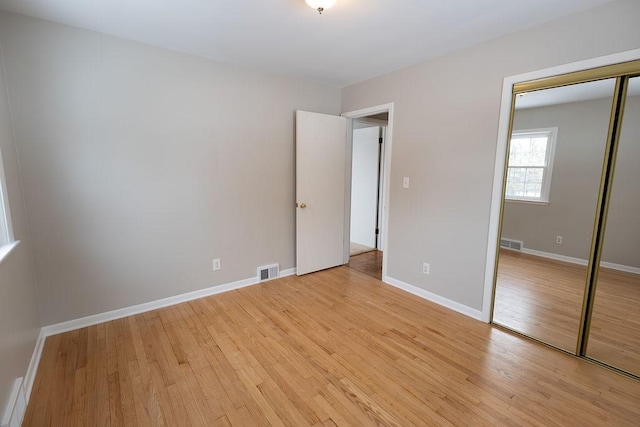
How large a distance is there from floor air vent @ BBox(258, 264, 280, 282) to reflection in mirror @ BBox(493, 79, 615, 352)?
2436mm

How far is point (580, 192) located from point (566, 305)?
933 mm

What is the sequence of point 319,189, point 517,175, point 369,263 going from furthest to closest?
point 369,263, point 319,189, point 517,175

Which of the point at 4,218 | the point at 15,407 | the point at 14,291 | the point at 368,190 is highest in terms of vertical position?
the point at 368,190

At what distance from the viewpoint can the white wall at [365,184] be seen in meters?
4.95

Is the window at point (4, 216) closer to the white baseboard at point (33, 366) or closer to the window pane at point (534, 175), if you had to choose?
the white baseboard at point (33, 366)

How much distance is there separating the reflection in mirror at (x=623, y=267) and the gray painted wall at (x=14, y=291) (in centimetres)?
370

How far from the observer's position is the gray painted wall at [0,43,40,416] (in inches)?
59.2

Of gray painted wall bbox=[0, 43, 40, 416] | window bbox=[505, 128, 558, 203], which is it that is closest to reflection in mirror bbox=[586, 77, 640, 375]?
window bbox=[505, 128, 558, 203]

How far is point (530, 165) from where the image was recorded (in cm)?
239

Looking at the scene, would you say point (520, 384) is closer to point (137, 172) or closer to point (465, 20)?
point (465, 20)

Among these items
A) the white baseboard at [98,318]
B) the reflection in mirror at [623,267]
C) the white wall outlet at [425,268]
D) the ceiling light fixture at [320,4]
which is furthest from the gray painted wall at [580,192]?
the white baseboard at [98,318]

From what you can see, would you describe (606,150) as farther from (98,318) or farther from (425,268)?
(98,318)

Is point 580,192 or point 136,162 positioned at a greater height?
point 136,162

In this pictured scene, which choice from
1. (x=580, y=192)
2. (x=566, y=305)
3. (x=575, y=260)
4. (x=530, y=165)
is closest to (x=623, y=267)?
(x=575, y=260)
